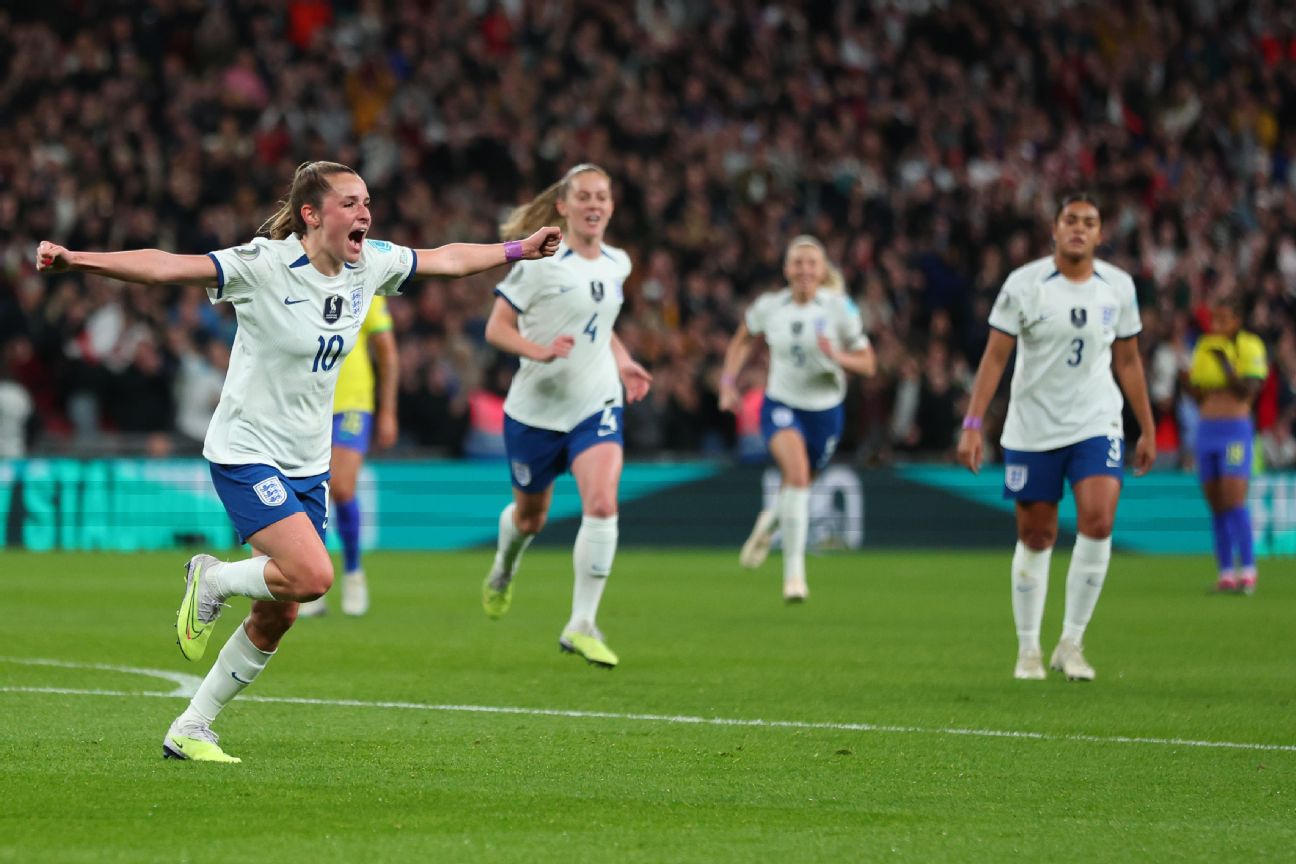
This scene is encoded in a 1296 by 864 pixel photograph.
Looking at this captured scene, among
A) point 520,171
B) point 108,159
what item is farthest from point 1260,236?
point 108,159

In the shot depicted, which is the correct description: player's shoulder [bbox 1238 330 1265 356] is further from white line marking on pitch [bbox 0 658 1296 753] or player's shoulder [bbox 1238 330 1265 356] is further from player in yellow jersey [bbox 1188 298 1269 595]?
white line marking on pitch [bbox 0 658 1296 753]

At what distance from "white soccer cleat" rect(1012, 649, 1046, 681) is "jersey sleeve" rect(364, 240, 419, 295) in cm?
427

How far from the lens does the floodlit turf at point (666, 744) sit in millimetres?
5914

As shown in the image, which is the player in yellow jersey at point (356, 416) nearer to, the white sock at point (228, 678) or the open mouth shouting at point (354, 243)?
the open mouth shouting at point (354, 243)

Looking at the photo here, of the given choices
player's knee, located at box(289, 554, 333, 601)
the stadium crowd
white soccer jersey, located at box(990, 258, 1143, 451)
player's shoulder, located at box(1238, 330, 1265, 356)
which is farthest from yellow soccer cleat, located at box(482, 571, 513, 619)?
the stadium crowd

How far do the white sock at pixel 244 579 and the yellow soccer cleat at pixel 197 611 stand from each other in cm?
6

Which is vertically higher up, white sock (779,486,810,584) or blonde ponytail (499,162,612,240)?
blonde ponytail (499,162,612,240)

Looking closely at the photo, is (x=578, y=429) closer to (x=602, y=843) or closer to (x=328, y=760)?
(x=328, y=760)

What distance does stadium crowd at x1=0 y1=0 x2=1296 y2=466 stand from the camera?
2217 cm

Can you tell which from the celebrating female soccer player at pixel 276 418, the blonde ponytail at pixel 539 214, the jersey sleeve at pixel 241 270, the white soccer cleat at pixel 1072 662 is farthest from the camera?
the blonde ponytail at pixel 539 214

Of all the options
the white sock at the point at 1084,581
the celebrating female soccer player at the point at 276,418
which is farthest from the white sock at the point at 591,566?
the celebrating female soccer player at the point at 276,418

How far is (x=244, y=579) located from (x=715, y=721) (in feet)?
7.50

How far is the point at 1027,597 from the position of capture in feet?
34.4

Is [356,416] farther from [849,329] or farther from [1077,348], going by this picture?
[1077,348]
